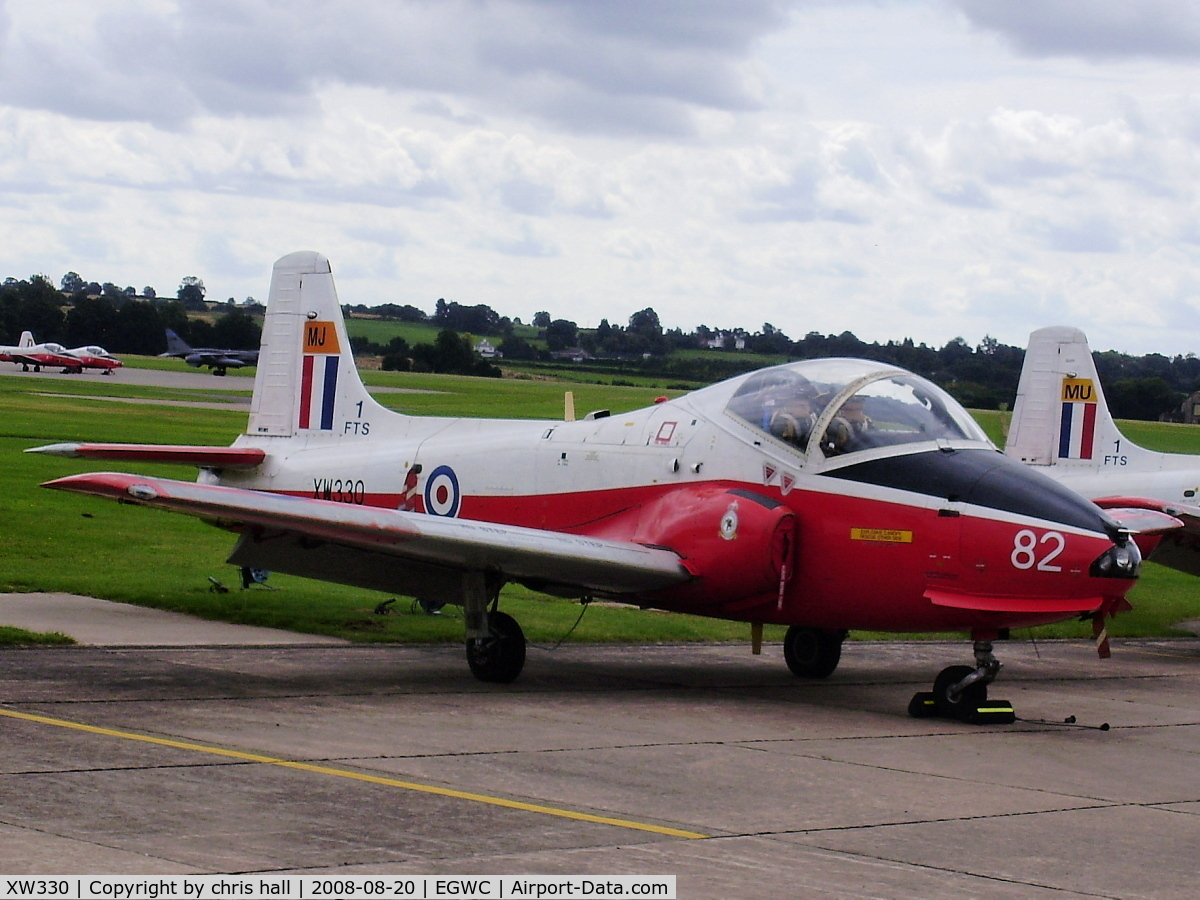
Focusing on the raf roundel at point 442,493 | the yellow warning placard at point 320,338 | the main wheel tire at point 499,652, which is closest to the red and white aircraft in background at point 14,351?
the yellow warning placard at point 320,338

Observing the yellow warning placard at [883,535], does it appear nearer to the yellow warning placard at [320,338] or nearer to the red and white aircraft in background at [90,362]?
the yellow warning placard at [320,338]

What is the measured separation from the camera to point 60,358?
9369 cm

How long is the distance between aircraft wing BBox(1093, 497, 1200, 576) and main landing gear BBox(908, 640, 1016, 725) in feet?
13.2

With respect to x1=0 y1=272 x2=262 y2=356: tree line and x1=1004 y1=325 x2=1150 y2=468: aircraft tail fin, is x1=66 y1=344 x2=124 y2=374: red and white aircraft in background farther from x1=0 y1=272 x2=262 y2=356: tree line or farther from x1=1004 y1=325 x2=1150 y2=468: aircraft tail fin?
x1=1004 y1=325 x2=1150 y2=468: aircraft tail fin

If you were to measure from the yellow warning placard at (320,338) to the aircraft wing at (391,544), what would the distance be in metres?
3.40

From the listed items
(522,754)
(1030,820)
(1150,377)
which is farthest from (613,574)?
(1150,377)

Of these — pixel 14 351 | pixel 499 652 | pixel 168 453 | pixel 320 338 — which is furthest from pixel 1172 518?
pixel 14 351

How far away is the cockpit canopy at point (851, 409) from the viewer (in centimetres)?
1145

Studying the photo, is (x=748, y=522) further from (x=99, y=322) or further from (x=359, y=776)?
(x=99, y=322)

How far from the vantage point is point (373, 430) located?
49.1 feet

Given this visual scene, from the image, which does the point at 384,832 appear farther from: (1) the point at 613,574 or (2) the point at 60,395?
(2) the point at 60,395

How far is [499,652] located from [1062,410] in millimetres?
12200

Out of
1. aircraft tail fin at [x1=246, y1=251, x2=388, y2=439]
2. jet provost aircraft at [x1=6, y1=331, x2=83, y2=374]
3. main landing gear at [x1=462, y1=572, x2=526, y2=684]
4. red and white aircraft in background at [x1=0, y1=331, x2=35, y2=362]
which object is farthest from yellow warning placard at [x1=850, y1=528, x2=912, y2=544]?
red and white aircraft in background at [x1=0, y1=331, x2=35, y2=362]

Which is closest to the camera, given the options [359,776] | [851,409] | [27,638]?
[359,776]
